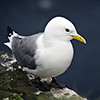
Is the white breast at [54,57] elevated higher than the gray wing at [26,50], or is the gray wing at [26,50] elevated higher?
the gray wing at [26,50]

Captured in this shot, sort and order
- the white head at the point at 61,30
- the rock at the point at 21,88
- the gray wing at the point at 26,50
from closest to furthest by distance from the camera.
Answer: the white head at the point at 61,30
the rock at the point at 21,88
the gray wing at the point at 26,50

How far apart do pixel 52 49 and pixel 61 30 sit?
48cm

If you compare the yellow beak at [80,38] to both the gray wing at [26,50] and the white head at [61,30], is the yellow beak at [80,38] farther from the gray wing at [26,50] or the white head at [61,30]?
the gray wing at [26,50]

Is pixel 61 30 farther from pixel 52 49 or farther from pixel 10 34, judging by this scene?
pixel 10 34

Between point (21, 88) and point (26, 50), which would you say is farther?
point (21, 88)

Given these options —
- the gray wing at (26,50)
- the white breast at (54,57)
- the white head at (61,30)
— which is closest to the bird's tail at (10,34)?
the gray wing at (26,50)

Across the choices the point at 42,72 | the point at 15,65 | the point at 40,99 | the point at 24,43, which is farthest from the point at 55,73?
the point at 15,65

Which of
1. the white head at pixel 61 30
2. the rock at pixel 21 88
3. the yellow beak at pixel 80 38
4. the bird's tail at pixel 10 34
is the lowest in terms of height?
the rock at pixel 21 88

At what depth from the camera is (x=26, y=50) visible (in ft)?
18.7

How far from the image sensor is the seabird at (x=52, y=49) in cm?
506

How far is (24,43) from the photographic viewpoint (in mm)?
5855

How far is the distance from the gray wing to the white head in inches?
22.0

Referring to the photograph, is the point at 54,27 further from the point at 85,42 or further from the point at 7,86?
the point at 7,86

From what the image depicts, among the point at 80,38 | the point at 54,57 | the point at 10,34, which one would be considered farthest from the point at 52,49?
the point at 10,34
